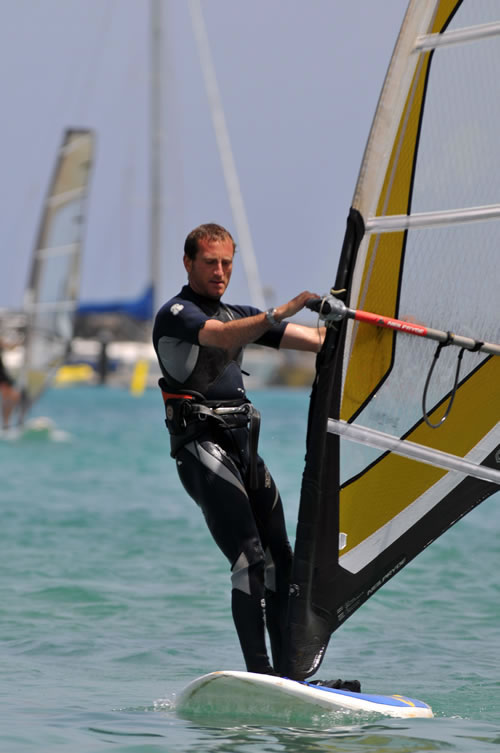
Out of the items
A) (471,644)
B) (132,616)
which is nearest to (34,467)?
(132,616)

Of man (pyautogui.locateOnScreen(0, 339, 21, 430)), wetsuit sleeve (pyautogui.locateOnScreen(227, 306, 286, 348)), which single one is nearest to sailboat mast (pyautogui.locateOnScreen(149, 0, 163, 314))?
man (pyautogui.locateOnScreen(0, 339, 21, 430))

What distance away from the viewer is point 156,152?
3862cm

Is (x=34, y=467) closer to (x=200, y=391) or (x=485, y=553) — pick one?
(x=485, y=553)

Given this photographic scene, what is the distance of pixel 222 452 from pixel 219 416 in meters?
0.12

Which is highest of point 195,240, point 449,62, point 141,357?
point 449,62

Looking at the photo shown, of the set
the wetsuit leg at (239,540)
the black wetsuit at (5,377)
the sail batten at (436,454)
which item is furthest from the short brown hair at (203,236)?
the black wetsuit at (5,377)

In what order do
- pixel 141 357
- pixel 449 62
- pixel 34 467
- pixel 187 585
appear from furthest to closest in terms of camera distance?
pixel 141 357, pixel 34 467, pixel 187 585, pixel 449 62

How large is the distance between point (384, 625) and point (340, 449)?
2.36 meters

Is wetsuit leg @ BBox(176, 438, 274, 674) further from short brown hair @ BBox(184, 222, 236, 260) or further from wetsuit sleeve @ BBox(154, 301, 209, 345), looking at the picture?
short brown hair @ BBox(184, 222, 236, 260)

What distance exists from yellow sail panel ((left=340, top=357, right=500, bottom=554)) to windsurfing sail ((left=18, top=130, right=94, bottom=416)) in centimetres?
1622

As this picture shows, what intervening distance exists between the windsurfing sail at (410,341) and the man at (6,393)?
616 inches

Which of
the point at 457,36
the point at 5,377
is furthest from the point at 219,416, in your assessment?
the point at 5,377

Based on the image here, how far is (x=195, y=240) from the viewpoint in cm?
395

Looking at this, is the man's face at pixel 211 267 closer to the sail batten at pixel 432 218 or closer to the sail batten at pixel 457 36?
the sail batten at pixel 432 218
